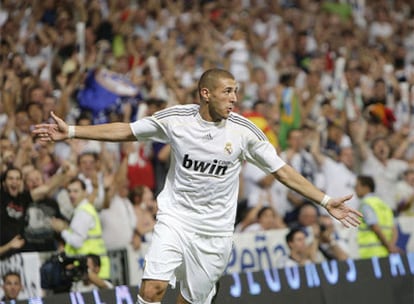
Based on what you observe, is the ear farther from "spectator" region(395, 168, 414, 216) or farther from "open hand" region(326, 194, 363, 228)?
"spectator" region(395, 168, 414, 216)

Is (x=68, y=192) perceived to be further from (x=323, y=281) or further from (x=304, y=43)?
(x=304, y=43)

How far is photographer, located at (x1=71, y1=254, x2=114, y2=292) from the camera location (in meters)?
12.2

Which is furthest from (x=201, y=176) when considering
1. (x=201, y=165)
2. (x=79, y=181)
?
(x=79, y=181)

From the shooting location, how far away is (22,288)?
11.9 metres

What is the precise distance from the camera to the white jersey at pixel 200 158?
9875 mm

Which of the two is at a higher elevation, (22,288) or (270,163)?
(270,163)

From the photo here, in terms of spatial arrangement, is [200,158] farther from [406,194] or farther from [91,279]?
[406,194]

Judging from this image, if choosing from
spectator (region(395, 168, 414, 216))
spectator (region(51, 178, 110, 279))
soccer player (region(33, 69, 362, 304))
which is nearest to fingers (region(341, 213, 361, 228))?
soccer player (region(33, 69, 362, 304))

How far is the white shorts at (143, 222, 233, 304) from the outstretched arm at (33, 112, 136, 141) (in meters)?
0.82

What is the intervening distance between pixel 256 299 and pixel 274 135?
4497mm

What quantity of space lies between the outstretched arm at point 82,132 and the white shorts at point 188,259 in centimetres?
82

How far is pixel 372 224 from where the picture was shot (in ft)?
48.0

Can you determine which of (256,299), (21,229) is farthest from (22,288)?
(256,299)

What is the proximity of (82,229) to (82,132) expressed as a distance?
10.4 ft
